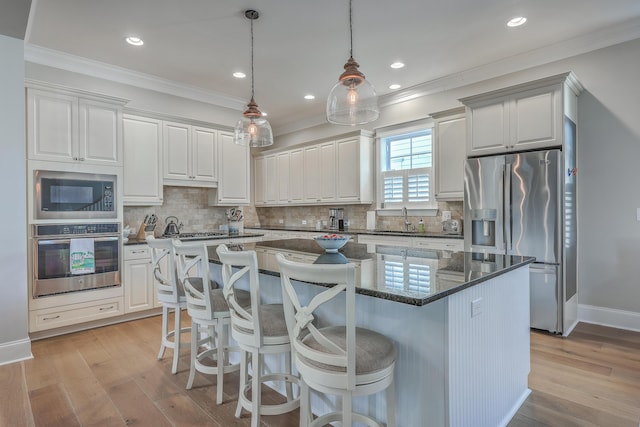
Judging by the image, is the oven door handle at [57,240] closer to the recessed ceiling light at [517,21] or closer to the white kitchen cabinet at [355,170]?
the white kitchen cabinet at [355,170]

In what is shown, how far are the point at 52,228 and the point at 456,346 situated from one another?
3813mm

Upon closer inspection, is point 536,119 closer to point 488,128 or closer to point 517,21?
point 488,128

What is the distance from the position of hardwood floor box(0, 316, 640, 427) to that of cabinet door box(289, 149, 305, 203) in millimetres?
3515

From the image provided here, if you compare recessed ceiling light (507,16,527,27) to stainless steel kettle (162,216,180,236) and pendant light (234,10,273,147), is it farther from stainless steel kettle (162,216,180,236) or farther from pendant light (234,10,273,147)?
stainless steel kettle (162,216,180,236)

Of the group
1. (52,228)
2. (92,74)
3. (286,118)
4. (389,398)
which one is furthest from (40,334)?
(286,118)

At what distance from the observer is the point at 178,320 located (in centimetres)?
259

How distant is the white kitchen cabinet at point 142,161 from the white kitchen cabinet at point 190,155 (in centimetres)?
13

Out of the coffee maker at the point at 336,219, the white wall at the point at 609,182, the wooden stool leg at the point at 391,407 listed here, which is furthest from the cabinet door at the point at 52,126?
the white wall at the point at 609,182

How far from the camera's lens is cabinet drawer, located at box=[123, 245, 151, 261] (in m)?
3.95

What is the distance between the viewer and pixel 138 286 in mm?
4027

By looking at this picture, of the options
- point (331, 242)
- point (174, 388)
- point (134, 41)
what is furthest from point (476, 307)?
point (134, 41)

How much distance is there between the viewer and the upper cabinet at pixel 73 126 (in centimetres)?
341

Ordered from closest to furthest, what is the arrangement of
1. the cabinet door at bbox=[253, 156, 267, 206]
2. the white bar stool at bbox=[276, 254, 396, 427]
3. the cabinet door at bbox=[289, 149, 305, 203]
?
1. the white bar stool at bbox=[276, 254, 396, 427]
2. the cabinet door at bbox=[289, 149, 305, 203]
3. the cabinet door at bbox=[253, 156, 267, 206]

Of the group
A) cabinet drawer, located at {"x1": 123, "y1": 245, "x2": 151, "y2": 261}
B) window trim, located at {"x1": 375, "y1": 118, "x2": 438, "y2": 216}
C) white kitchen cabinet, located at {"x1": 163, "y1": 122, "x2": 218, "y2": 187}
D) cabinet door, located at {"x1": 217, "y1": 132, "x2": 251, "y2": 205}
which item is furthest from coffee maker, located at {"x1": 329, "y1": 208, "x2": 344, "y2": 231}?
cabinet drawer, located at {"x1": 123, "y1": 245, "x2": 151, "y2": 261}
